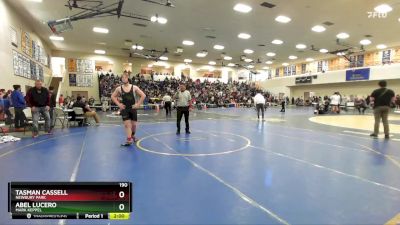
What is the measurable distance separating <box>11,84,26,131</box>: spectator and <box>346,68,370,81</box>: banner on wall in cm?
2887

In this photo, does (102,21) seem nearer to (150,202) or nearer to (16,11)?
(16,11)

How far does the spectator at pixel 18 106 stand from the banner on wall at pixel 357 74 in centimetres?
2887

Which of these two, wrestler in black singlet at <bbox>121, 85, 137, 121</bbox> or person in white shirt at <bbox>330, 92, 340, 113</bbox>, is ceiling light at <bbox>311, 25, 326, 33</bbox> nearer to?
A: person in white shirt at <bbox>330, 92, 340, 113</bbox>

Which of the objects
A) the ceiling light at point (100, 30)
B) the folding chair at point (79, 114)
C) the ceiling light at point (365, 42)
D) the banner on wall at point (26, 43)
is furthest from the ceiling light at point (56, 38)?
the ceiling light at point (365, 42)

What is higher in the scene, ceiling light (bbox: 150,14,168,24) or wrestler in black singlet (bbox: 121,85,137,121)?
ceiling light (bbox: 150,14,168,24)

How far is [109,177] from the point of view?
386 cm

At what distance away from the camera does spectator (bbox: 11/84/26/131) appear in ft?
27.8

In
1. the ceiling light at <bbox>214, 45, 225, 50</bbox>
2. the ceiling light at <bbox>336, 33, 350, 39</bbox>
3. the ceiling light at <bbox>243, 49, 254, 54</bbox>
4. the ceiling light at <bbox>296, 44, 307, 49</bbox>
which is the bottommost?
the ceiling light at <bbox>336, 33, 350, 39</bbox>

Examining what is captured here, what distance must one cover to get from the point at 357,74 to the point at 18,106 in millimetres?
29229

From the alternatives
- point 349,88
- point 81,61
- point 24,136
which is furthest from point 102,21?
point 349,88

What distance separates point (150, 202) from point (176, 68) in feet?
98.7

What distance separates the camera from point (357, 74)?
1040 inches

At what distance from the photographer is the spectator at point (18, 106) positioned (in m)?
8.46

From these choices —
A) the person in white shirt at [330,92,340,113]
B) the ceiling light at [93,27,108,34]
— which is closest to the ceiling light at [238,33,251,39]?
the person in white shirt at [330,92,340,113]
